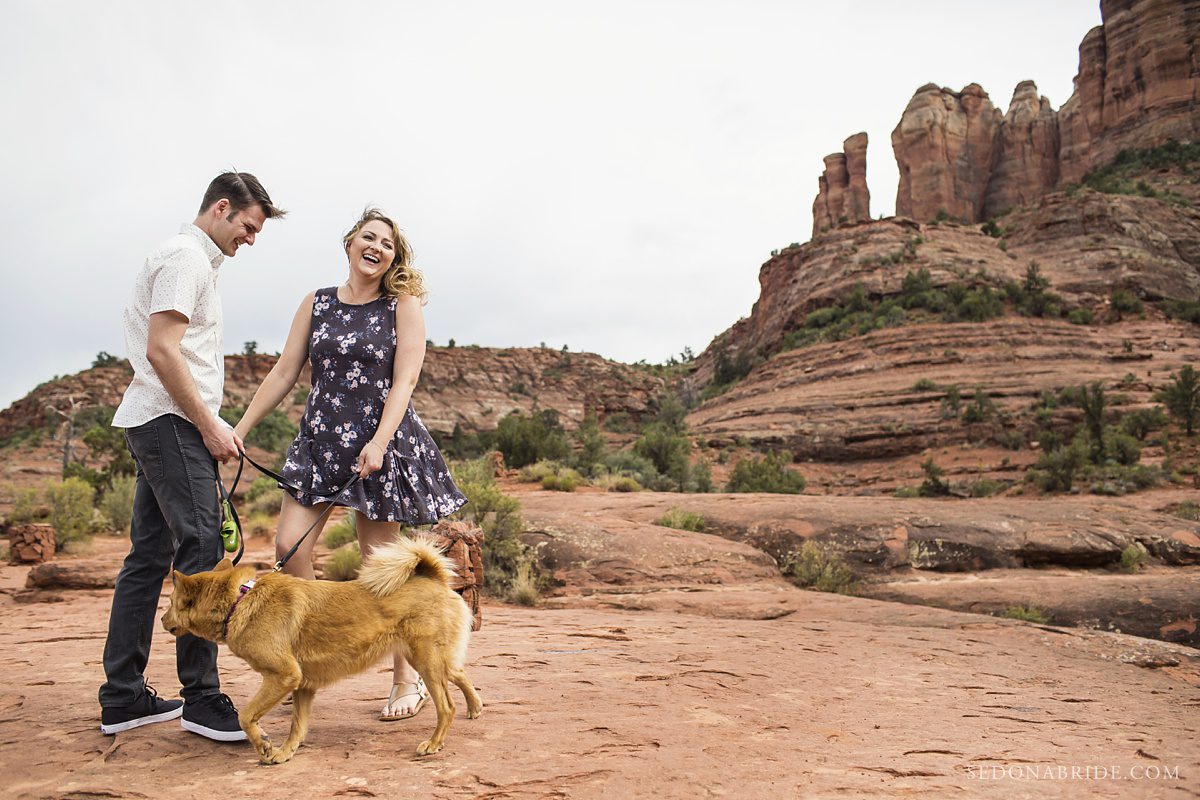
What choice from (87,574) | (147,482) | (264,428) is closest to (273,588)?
(147,482)

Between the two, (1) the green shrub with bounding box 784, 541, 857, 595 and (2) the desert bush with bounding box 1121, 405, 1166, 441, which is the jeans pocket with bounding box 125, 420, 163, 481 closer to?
(1) the green shrub with bounding box 784, 541, 857, 595

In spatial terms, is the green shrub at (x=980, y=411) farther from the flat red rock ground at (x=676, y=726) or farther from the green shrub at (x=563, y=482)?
the flat red rock ground at (x=676, y=726)

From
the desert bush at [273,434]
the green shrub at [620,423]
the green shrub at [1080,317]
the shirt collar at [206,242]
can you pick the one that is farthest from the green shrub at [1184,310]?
the shirt collar at [206,242]

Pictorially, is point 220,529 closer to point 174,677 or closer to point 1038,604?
point 174,677

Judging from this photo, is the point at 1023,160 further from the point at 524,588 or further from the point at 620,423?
the point at 524,588

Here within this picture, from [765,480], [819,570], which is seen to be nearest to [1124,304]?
[765,480]

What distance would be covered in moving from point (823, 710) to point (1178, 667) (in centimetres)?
503

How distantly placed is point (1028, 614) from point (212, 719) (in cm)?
894

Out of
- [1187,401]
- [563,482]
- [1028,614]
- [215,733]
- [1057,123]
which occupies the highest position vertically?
[1057,123]

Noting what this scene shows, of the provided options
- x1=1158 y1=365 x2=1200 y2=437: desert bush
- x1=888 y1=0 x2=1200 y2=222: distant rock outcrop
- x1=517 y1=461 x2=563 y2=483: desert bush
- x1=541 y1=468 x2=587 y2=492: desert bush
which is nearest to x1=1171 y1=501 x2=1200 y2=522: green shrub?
x1=1158 y1=365 x2=1200 y2=437: desert bush

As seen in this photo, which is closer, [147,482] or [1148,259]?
[147,482]

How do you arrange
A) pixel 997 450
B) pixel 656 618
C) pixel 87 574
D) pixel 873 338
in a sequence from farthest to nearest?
1. pixel 873 338
2. pixel 997 450
3. pixel 87 574
4. pixel 656 618

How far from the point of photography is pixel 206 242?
3.39 m

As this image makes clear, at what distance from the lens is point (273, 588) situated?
122 inches
